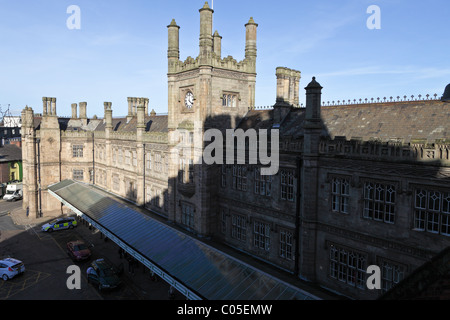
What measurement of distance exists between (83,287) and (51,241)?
49.0 ft

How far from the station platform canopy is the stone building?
4.04 meters

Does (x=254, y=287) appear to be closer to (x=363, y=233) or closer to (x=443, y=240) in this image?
(x=363, y=233)

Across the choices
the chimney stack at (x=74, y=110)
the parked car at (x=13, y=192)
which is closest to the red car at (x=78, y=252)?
the chimney stack at (x=74, y=110)

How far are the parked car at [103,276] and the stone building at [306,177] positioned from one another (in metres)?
7.82

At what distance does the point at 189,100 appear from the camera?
30.5m

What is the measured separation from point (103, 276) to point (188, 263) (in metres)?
9.56

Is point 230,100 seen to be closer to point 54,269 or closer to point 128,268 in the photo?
point 128,268

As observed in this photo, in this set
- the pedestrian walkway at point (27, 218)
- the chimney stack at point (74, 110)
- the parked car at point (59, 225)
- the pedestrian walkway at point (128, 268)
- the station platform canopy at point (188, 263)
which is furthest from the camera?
the chimney stack at point (74, 110)

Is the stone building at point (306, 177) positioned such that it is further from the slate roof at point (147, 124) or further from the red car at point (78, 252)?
the red car at point (78, 252)

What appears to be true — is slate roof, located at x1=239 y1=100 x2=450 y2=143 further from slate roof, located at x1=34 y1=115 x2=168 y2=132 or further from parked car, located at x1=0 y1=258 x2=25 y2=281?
parked car, located at x1=0 y1=258 x2=25 y2=281

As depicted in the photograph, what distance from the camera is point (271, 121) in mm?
27766

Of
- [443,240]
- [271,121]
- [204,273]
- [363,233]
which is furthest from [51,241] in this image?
[443,240]

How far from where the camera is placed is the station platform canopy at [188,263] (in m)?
18.1

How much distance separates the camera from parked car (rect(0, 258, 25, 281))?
2930cm
